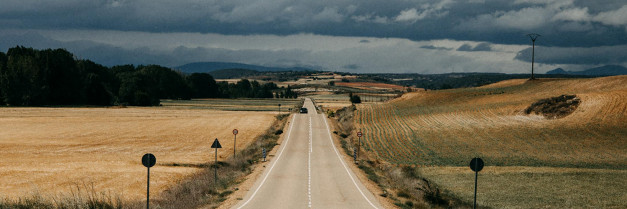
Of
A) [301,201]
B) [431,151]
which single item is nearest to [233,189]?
[301,201]

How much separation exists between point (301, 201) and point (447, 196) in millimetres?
8056

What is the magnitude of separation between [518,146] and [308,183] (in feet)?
93.9

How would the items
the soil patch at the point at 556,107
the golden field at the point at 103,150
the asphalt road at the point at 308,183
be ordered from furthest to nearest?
the soil patch at the point at 556,107 < the golden field at the point at 103,150 < the asphalt road at the point at 308,183

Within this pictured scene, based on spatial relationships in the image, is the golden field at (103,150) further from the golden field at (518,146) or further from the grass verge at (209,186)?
the golden field at (518,146)

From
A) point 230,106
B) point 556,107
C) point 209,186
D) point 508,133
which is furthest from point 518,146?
point 230,106

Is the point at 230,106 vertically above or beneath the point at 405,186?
above

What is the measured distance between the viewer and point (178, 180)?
3075 cm

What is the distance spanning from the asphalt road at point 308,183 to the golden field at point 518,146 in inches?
215

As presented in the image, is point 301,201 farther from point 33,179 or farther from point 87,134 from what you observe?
point 87,134

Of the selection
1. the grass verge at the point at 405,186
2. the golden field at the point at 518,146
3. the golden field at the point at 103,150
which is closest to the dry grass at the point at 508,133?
the golden field at the point at 518,146

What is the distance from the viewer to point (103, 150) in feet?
153

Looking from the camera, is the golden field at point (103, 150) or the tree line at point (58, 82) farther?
the tree line at point (58, 82)

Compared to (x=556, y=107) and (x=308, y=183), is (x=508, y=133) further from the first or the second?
(x=308, y=183)

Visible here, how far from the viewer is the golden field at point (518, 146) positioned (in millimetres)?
26359
